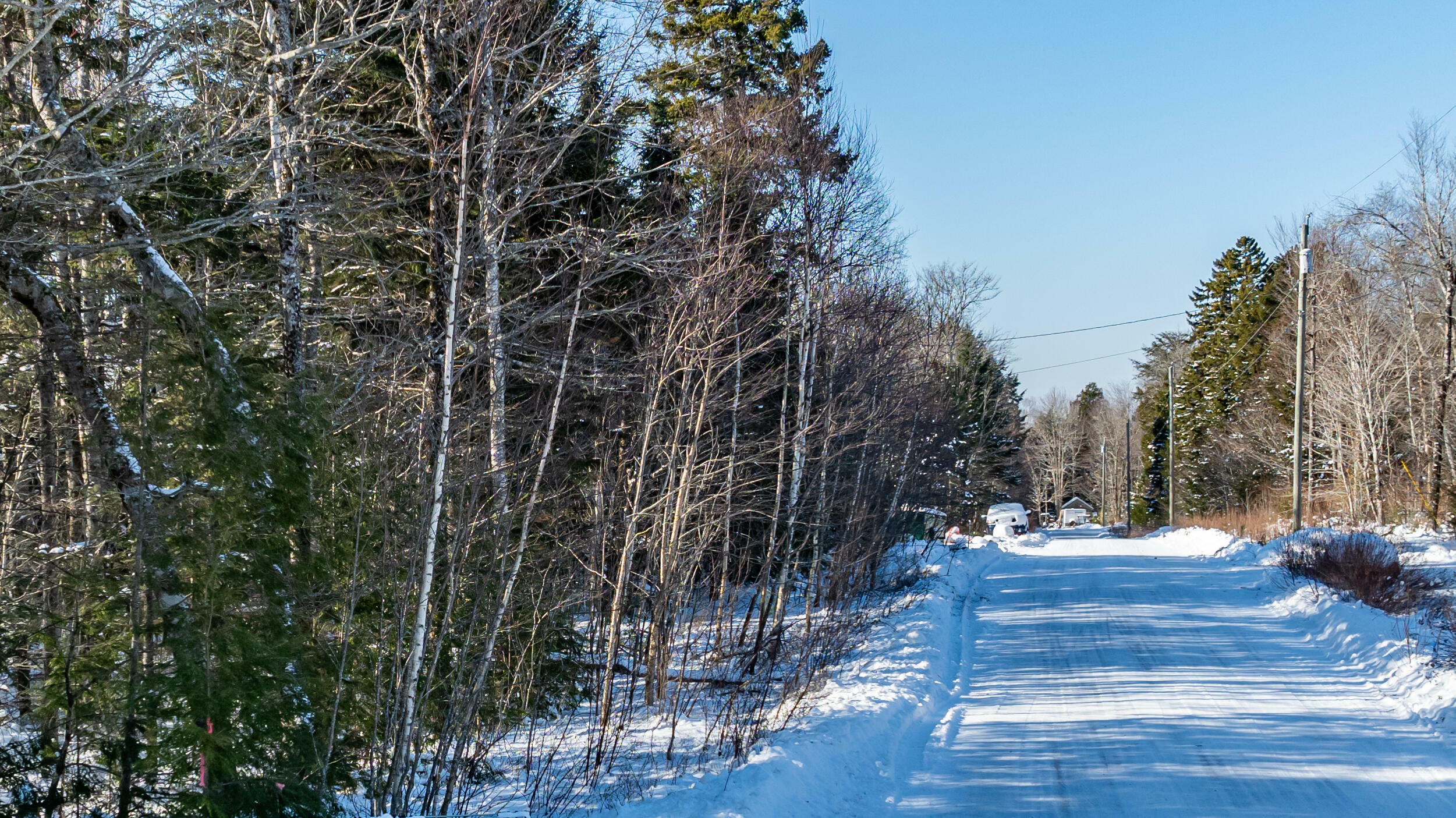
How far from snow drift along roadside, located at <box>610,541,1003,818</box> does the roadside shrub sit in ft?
20.6

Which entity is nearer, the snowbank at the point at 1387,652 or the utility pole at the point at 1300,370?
the snowbank at the point at 1387,652

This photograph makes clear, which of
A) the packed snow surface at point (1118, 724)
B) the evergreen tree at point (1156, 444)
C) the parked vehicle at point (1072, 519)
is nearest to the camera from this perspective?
the packed snow surface at point (1118, 724)

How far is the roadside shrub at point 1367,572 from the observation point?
41.8ft

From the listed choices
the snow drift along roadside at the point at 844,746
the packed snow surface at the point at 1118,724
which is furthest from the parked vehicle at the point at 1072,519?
the snow drift along roadside at the point at 844,746

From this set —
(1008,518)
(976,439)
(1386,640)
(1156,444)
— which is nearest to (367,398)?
(1386,640)

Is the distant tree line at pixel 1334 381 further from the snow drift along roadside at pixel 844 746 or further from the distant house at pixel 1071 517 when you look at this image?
the snow drift along roadside at pixel 844 746

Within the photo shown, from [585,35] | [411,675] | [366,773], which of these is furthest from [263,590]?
[585,35]

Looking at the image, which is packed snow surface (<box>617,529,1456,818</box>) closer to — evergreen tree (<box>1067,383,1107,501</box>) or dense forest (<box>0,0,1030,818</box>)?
dense forest (<box>0,0,1030,818</box>)

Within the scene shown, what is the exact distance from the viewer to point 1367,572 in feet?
43.8

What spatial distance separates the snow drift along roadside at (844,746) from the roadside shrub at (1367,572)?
20.6ft

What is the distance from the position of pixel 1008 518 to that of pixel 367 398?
122ft

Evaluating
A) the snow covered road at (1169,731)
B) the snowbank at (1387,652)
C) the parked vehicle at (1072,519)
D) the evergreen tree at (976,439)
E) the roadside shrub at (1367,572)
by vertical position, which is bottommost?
the parked vehicle at (1072,519)

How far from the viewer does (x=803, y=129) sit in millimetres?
11836

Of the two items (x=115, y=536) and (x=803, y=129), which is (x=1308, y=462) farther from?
(x=115, y=536)
